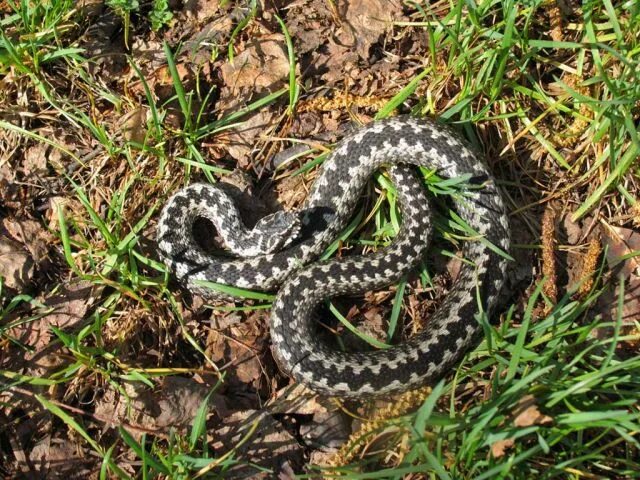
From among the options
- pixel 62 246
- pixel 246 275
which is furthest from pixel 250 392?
pixel 62 246

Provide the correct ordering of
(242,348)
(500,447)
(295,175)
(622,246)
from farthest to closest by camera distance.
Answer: (295,175), (622,246), (242,348), (500,447)

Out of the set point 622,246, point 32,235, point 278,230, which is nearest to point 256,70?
point 278,230

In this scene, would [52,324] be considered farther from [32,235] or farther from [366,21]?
[366,21]

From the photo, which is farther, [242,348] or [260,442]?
[242,348]

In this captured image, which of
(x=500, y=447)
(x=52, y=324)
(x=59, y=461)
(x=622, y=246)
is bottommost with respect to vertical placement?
(x=59, y=461)

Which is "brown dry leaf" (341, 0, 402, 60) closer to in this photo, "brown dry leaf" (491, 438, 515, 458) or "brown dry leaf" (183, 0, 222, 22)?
"brown dry leaf" (183, 0, 222, 22)

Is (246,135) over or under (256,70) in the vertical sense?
under

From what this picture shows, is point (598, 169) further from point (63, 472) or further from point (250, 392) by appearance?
point (63, 472)
